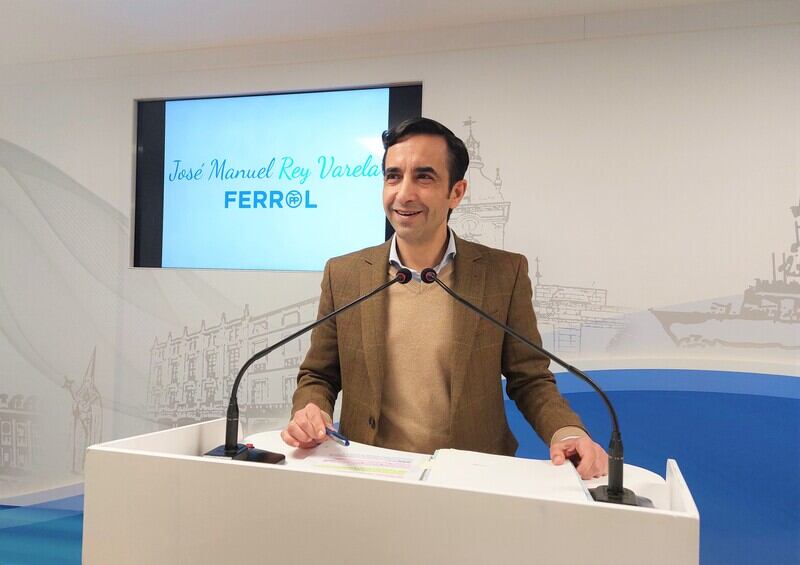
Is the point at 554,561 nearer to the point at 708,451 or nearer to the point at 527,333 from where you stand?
the point at 527,333

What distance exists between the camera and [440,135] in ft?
5.31

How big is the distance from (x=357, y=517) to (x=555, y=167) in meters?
2.13

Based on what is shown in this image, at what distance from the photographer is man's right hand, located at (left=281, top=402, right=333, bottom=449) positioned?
115 centimetres

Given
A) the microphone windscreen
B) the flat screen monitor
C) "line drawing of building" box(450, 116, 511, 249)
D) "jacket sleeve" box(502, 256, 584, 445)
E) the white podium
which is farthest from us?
the flat screen monitor

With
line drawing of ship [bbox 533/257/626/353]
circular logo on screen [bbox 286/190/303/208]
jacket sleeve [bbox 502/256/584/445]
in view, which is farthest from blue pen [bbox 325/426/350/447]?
circular logo on screen [bbox 286/190/303/208]

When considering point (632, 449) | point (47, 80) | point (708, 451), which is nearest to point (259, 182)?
point (47, 80)

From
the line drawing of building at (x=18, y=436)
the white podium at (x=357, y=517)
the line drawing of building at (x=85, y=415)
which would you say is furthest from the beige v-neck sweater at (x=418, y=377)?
the line drawing of building at (x=18, y=436)

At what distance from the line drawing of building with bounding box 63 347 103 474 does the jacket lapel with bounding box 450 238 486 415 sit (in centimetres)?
251

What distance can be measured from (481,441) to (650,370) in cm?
128

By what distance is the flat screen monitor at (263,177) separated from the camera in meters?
2.94

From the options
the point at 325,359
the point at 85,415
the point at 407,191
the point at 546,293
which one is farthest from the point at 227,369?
the point at 407,191

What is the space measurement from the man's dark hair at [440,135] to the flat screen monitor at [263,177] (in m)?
1.24

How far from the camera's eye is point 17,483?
3.35m

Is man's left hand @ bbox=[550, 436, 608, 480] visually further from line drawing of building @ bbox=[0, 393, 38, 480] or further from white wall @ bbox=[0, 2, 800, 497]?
line drawing of building @ bbox=[0, 393, 38, 480]
